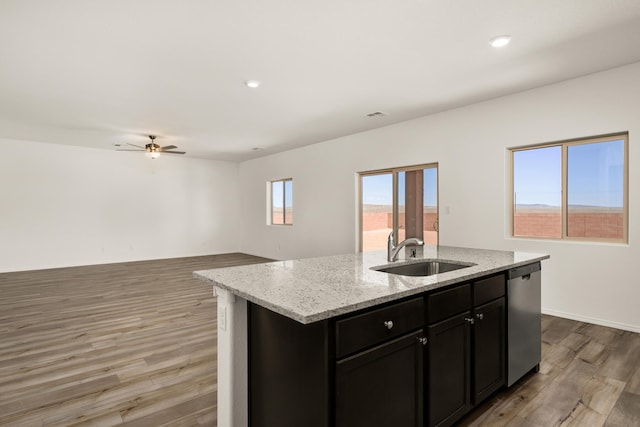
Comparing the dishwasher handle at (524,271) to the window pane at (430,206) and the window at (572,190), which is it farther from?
the window pane at (430,206)

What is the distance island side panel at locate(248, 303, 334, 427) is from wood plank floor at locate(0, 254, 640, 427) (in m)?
0.63

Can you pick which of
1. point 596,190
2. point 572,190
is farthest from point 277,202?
point 596,190

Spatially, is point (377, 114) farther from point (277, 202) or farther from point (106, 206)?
point (106, 206)

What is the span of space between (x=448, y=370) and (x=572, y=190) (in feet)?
10.6

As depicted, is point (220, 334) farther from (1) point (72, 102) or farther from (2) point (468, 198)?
(1) point (72, 102)

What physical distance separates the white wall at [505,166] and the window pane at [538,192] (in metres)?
0.16

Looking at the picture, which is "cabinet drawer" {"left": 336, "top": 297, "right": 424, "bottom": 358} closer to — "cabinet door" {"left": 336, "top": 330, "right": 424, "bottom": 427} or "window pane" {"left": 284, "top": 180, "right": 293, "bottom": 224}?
"cabinet door" {"left": 336, "top": 330, "right": 424, "bottom": 427}

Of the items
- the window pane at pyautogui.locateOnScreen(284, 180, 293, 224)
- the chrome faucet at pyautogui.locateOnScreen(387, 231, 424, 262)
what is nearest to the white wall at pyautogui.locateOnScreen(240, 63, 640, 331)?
the window pane at pyautogui.locateOnScreen(284, 180, 293, 224)

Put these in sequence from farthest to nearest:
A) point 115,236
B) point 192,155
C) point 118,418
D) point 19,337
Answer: point 192,155 < point 115,236 < point 19,337 < point 118,418

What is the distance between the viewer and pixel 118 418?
2.02 meters

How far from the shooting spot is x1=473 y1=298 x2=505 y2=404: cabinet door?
201 centimetres

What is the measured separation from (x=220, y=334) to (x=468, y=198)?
3949 millimetres

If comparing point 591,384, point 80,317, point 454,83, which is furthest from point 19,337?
point 454,83

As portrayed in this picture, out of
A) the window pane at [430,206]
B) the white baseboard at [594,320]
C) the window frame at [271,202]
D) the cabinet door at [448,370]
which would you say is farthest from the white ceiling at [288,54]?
the window frame at [271,202]
